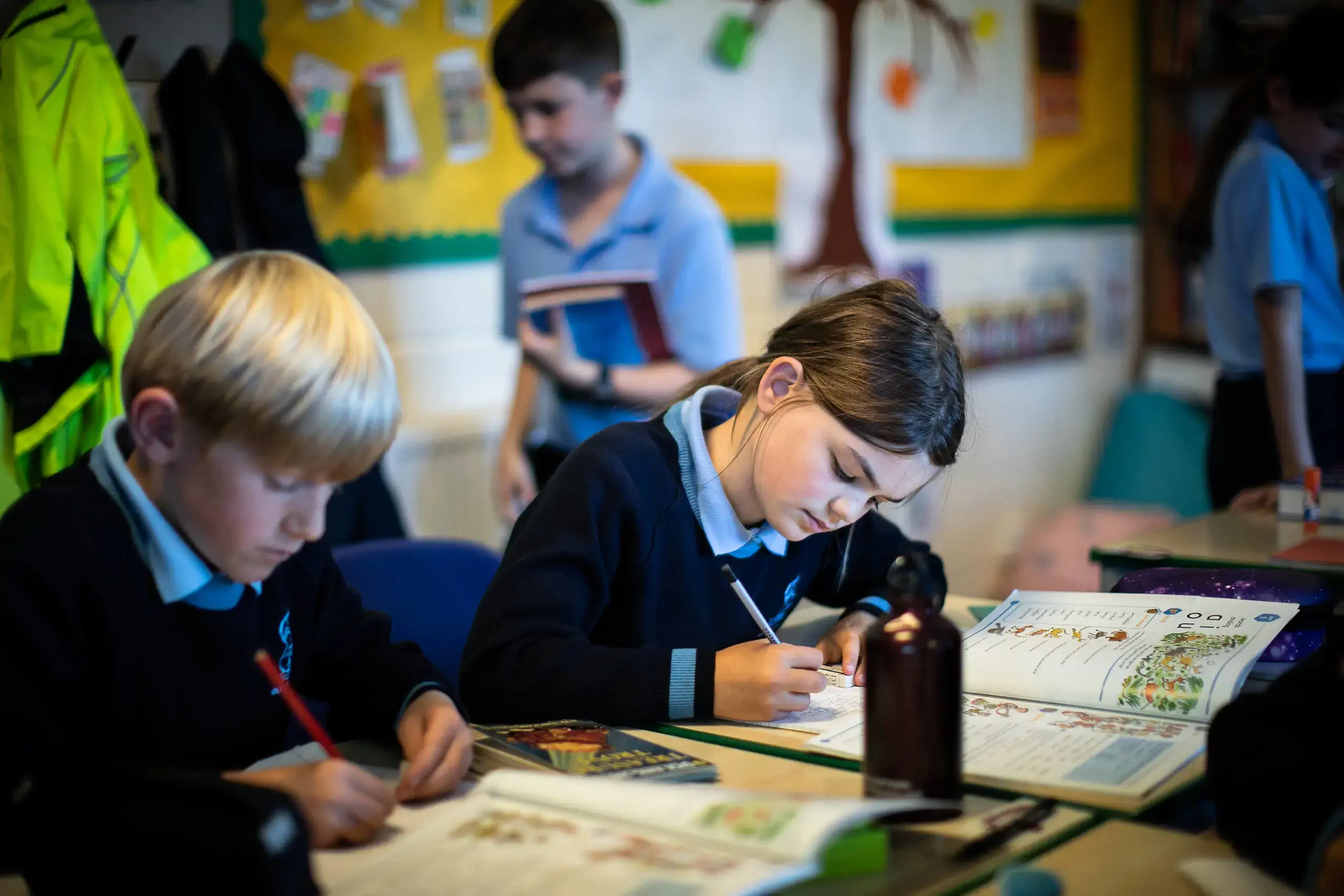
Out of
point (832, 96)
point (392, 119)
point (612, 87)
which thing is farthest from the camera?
point (832, 96)

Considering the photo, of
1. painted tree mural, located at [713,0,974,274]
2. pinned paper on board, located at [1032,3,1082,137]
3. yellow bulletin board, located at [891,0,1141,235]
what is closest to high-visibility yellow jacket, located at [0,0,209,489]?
painted tree mural, located at [713,0,974,274]

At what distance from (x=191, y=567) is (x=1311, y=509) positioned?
71.3 inches

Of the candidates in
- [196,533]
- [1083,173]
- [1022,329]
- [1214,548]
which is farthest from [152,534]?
[1083,173]

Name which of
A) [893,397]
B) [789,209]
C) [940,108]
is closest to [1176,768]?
[893,397]

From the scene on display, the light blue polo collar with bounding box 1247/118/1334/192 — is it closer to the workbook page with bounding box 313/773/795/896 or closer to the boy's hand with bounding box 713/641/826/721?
the boy's hand with bounding box 713/641/826/721

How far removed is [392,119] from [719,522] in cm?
149

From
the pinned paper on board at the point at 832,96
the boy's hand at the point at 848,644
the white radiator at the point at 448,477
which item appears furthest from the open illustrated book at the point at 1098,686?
the pinned paper on board at the point at 832,96

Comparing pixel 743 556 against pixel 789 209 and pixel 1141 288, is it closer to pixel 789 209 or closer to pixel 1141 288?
pixel 789 209

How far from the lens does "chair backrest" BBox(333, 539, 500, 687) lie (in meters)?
1.71

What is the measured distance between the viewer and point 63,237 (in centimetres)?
193

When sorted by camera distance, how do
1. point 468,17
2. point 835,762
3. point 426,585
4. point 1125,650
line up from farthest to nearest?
point 468,17
point 426,585
point 1125,650
point 835,762

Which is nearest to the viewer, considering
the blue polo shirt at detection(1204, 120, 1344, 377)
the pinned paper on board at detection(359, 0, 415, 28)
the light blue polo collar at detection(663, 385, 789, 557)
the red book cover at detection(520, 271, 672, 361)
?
the light blue polo collar at detection(663, 385, 789, 557)

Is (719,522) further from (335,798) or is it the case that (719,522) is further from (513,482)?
(513,482)

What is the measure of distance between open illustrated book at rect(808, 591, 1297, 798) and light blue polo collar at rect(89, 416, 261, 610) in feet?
1.80
